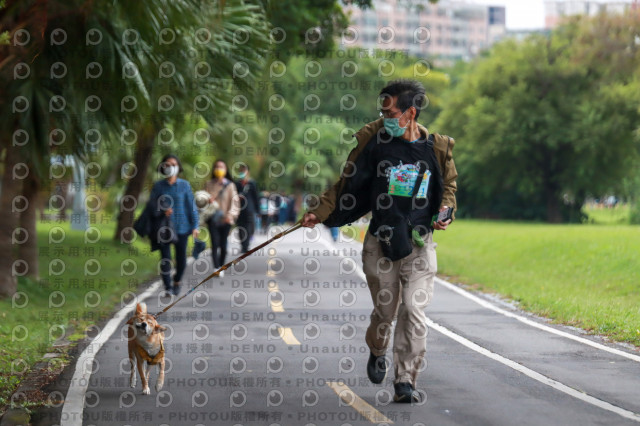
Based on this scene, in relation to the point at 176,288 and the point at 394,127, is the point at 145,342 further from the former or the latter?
the point at 176,288

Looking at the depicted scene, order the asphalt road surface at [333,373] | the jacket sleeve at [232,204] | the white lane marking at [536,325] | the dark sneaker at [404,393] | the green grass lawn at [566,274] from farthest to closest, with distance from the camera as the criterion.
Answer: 1. the jacket sleeve at [232,204]
2. the green grass lawn at [566,274]
3. the white lane marking at [536,325]
4. the dark sneaker at [404,393]
5. the asphalt road surface at [333,373]

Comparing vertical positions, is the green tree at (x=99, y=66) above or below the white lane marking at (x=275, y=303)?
above

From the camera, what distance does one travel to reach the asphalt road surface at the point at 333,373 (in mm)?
7391

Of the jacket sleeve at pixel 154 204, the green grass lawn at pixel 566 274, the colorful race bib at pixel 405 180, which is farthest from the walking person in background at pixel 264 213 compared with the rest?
the colorful race bib at pixel 405 180

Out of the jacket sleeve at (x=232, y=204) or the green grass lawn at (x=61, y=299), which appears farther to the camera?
the jacket sleeve at (x=232, y=204)

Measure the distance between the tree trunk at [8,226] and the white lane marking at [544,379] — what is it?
21.7 feet

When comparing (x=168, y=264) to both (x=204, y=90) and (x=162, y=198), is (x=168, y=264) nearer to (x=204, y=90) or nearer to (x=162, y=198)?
(x=162, y=198)

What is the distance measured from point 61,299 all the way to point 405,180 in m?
9.36

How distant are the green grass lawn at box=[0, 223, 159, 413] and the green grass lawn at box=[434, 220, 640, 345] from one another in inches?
230

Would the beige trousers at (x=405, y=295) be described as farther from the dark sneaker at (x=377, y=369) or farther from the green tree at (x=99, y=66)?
the green tree at (x=99, y=66)

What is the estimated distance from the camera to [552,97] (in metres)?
59.2

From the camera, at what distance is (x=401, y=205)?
25.6 ft

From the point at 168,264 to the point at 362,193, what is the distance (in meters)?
7.96

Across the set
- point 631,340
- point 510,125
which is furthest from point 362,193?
point 510,125
